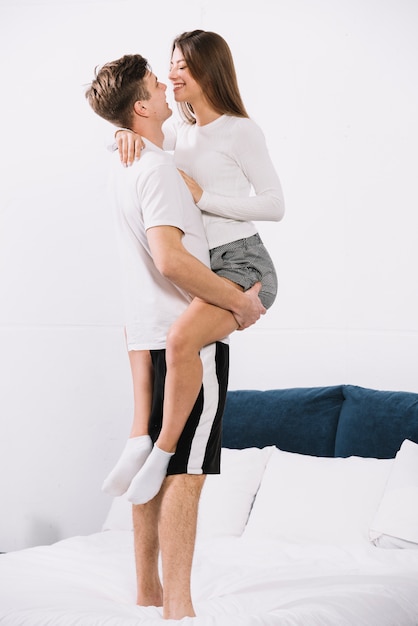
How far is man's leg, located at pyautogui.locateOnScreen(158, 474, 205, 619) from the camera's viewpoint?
223 centimetres

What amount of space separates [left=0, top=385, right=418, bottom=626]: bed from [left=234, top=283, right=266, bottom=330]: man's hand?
757 mm

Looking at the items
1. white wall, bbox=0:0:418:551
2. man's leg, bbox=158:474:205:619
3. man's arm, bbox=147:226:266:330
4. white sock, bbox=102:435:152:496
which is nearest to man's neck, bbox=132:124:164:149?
man's arm, bbox=147:226:266:330

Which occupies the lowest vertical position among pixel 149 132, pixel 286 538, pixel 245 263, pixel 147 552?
pixel 286 538

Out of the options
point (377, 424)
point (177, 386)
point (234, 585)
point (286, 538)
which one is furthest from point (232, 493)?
point (177, 386)

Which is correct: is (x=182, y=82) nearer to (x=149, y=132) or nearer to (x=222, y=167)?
(x=149, y=132)

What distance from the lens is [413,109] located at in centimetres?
390

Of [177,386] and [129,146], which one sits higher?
[129,146]

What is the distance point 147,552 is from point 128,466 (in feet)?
0.84

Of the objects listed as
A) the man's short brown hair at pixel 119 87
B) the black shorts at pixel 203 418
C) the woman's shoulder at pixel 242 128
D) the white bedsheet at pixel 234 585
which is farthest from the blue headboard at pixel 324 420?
the man's short brown hair at pixel 119 87

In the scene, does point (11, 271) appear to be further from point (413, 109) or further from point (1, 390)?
point (413, 109)

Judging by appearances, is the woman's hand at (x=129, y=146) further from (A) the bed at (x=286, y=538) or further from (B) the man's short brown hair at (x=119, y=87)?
(A) the bed at (x=286, y=538)

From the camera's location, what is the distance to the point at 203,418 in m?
2.38

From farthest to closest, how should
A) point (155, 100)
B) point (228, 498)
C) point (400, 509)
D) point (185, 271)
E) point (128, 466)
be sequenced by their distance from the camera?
point (228, 498) → point (400, 509) → point (155, 100) → point (128, 466) → point (185, 271)

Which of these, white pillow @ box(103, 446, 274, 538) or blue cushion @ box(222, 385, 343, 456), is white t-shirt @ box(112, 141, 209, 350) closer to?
white pillow @ box(103, 446, 274, 538)
